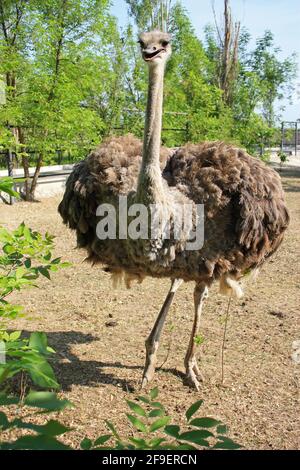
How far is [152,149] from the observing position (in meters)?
2.81

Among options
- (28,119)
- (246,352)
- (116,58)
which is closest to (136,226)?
(246,352)

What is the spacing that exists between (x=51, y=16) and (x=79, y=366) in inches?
335

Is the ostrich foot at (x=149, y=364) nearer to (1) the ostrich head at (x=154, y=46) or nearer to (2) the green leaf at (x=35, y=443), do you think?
(1) the ostrich head at (x=154, y=46)

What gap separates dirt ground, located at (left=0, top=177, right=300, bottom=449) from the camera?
9.57 feet

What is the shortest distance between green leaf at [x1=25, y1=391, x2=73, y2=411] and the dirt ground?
102cm

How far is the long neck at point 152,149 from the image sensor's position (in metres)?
2.77

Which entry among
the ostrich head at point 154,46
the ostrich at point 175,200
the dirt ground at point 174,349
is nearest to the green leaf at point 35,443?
the dirt ground at point 174,349

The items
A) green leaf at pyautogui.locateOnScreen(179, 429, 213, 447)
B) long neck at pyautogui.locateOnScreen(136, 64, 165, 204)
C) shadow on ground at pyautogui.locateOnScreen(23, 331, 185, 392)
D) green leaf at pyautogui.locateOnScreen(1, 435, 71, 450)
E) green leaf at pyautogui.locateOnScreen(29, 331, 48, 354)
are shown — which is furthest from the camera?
shadow on ground at pyautogui.locateOnScreen(23, 331, 185, 392)

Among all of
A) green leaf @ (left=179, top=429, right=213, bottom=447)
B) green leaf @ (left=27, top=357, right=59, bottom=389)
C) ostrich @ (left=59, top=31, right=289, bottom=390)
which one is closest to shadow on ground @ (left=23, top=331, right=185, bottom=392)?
ostrich @ (left=59, top=31, right=289, bottom=390)

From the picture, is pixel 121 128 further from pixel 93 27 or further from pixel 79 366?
pixel 79 366

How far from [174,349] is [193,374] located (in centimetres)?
53

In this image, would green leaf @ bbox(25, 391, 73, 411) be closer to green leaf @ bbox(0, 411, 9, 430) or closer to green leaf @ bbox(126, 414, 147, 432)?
green leaf @ bbox(0, 411, 9, 430)

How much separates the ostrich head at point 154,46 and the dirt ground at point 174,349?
4.65 feet
